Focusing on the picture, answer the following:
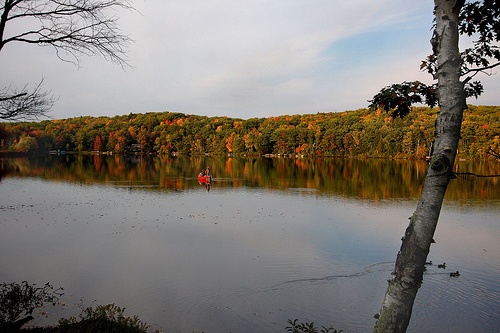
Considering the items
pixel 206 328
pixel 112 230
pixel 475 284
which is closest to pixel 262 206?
pixel 112 230

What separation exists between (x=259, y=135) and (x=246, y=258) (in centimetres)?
8608

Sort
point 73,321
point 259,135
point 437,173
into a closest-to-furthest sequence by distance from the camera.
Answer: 1. point 437,173
2. point 73,321
3. point 259,135

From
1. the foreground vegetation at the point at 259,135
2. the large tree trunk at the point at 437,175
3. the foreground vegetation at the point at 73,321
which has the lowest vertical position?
the foreground vegetation at the point at 73,321

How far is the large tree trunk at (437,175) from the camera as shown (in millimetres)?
2627

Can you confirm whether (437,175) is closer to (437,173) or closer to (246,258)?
(437,173)

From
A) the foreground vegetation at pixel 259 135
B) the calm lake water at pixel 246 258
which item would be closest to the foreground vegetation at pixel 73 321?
the calm lake water at pixel 246 258

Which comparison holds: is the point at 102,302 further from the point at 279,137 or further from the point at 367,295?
the point at 279,137

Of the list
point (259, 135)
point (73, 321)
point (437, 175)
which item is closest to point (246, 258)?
point (73, 321)

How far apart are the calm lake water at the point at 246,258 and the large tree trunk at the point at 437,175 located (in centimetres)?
→ 181

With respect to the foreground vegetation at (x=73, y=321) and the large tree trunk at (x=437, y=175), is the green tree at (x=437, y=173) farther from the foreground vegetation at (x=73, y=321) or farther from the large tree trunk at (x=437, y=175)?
the foreground vegetation at (x=73, y=321)

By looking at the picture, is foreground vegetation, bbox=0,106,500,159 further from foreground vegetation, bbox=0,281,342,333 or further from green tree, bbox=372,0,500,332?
green tree, bbox=372,0,500,332

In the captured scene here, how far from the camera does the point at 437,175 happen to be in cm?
263

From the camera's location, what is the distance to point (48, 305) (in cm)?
790

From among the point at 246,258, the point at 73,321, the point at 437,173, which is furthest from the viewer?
the point at 246,258
